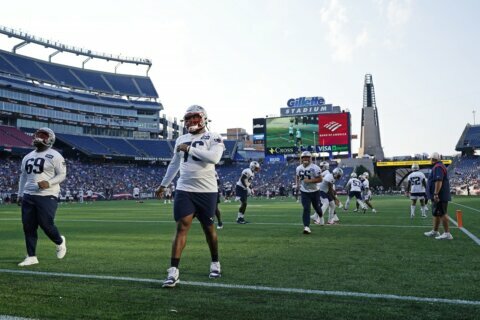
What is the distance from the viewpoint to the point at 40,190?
769 centimetres

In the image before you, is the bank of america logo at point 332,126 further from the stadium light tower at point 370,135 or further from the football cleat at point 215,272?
the football cleat at point 215,272

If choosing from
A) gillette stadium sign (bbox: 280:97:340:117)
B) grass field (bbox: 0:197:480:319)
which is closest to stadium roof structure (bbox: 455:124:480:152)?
gillette stadium sign (bbox: 280:97:340:117)

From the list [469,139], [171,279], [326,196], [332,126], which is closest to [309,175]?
[326,196]

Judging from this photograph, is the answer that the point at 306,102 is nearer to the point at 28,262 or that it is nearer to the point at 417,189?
the point at 417,189

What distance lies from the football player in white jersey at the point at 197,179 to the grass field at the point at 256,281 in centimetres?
65

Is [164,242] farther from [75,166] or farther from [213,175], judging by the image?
[75,166]

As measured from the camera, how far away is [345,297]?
4969mm

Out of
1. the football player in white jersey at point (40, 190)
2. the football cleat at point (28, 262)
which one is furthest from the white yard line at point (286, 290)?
the football player in white jersey at point (40, 190)

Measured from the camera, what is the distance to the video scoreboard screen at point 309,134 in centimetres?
6444

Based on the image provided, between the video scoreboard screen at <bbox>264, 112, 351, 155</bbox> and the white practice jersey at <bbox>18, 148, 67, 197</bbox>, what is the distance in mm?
58090

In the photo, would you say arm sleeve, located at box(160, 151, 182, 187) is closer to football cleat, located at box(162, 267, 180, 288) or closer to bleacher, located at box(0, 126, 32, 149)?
football cleat, located at box(162, 267, 180, 288)

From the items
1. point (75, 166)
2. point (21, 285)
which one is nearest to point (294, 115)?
point (75, 166)

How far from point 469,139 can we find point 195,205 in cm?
8664

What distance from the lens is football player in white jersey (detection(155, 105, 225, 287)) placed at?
20.0 ft
